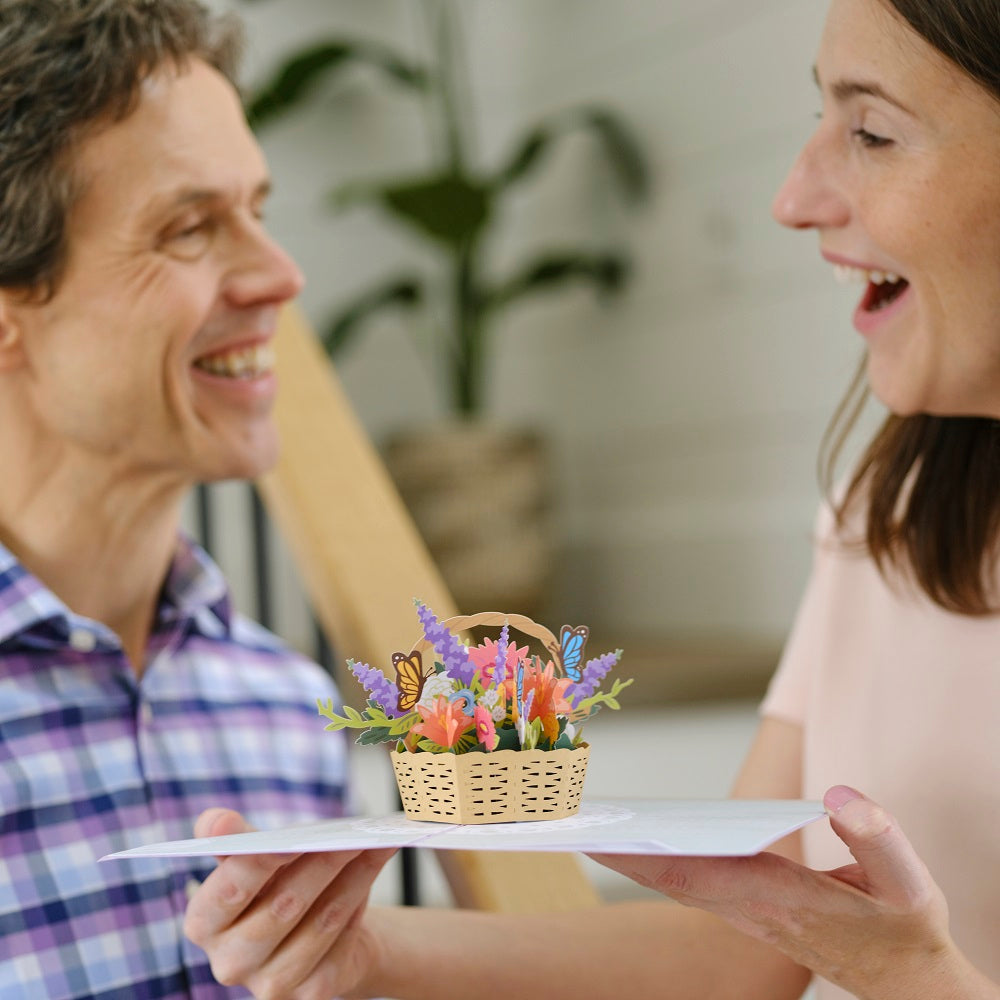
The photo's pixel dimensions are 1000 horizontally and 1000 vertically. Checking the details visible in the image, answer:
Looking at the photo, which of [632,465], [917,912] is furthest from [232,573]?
[917,912]

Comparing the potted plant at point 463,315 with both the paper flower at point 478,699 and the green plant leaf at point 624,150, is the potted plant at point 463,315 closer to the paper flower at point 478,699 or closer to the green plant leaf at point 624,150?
the green plant leaf at point 624,150

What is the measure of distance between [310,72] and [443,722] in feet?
9.13

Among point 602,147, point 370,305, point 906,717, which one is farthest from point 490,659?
point 602,147

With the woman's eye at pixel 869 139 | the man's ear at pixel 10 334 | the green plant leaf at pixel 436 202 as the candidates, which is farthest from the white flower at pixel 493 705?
the green plant leaf at pixel 436 202

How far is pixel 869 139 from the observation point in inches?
45.6

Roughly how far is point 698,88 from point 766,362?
2.39ft

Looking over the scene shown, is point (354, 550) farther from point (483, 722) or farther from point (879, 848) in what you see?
point (879, 848)

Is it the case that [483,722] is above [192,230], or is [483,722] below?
below

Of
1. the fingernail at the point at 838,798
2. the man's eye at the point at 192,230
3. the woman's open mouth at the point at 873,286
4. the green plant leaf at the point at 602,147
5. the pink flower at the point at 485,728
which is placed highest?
the green plant leaf at the point at 602,147

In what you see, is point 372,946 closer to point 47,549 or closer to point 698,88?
point 47,549

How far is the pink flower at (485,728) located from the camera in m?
0.91

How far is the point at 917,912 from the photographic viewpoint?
0.84 m

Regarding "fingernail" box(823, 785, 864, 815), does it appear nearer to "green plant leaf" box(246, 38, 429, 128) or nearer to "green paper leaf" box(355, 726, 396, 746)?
"green paper leaf" box(355, 726, 396, 746)

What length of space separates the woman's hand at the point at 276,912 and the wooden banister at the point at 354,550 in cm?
40
